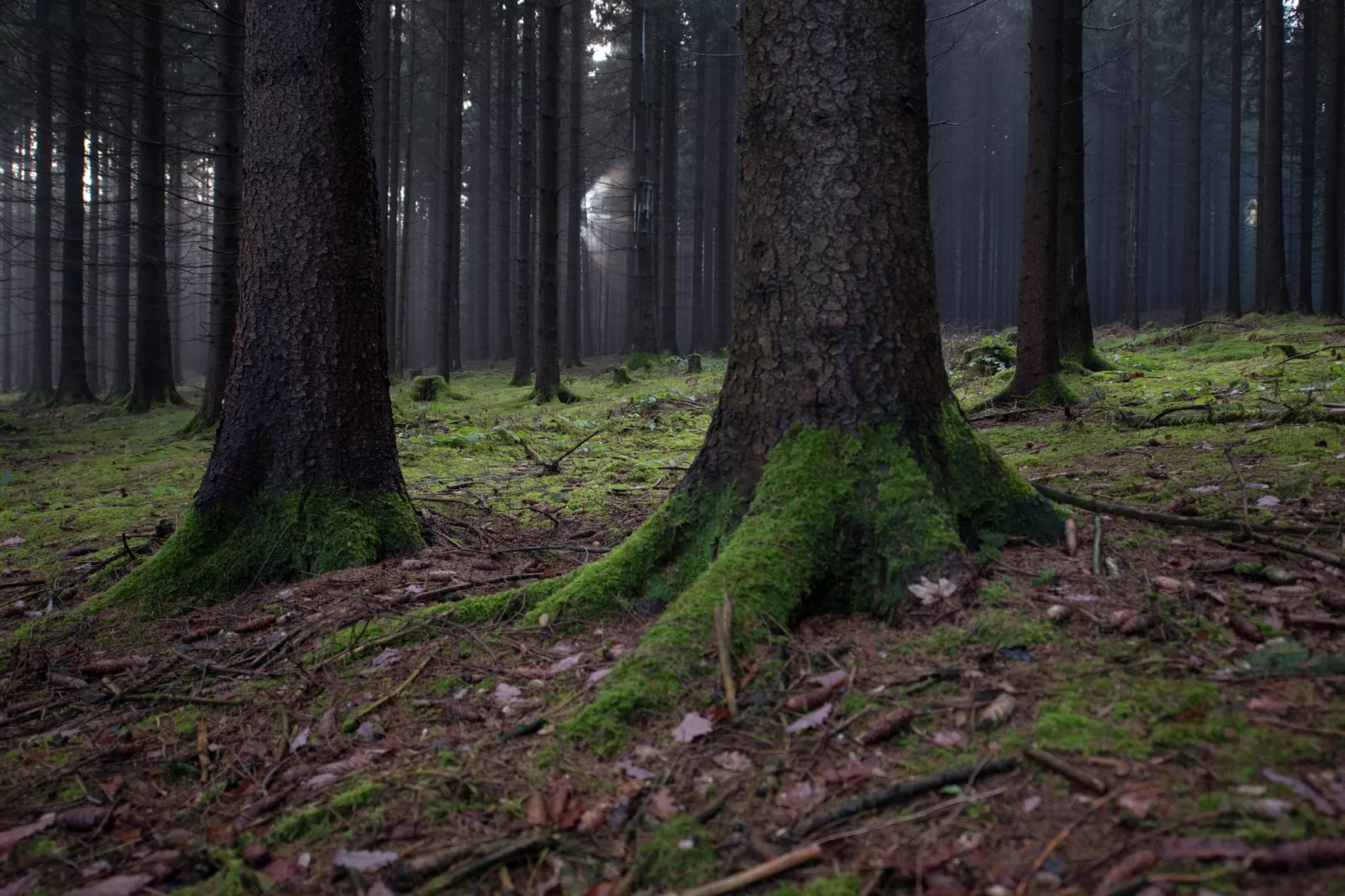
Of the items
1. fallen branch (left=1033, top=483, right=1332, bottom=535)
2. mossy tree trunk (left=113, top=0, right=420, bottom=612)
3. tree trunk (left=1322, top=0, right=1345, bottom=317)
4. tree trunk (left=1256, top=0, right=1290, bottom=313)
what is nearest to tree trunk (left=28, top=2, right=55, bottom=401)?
mossy tree trunk (left=113, top=0, right=420, bottom=612)

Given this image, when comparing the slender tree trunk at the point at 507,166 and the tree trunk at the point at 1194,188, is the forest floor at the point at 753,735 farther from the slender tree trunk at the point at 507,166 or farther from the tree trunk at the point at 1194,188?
the tree trunk at the point at 1194,188

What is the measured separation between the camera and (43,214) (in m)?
20.1

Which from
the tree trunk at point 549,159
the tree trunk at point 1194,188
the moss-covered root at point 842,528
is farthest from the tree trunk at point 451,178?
the tree trunk at point 1194,188

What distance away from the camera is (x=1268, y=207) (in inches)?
664

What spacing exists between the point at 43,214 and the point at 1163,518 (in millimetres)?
25205

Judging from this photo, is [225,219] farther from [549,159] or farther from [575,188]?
[575,188]

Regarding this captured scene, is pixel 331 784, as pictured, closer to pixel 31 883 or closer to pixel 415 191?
pixel 31 883

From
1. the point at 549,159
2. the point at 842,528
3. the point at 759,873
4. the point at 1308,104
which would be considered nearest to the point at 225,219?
the point at 549,159

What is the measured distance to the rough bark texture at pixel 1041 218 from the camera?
304 inches

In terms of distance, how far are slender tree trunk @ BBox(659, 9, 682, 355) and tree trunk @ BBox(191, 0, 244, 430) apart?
1369 cm

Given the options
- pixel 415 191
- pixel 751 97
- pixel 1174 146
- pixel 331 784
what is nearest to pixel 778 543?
pixel 331 784

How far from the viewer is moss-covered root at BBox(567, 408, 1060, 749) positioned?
8.95 ft

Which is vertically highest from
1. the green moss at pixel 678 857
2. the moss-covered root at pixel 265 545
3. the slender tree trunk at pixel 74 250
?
the slender tree trunk at pixel 74 250

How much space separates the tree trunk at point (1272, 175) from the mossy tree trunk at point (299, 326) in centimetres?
1801
